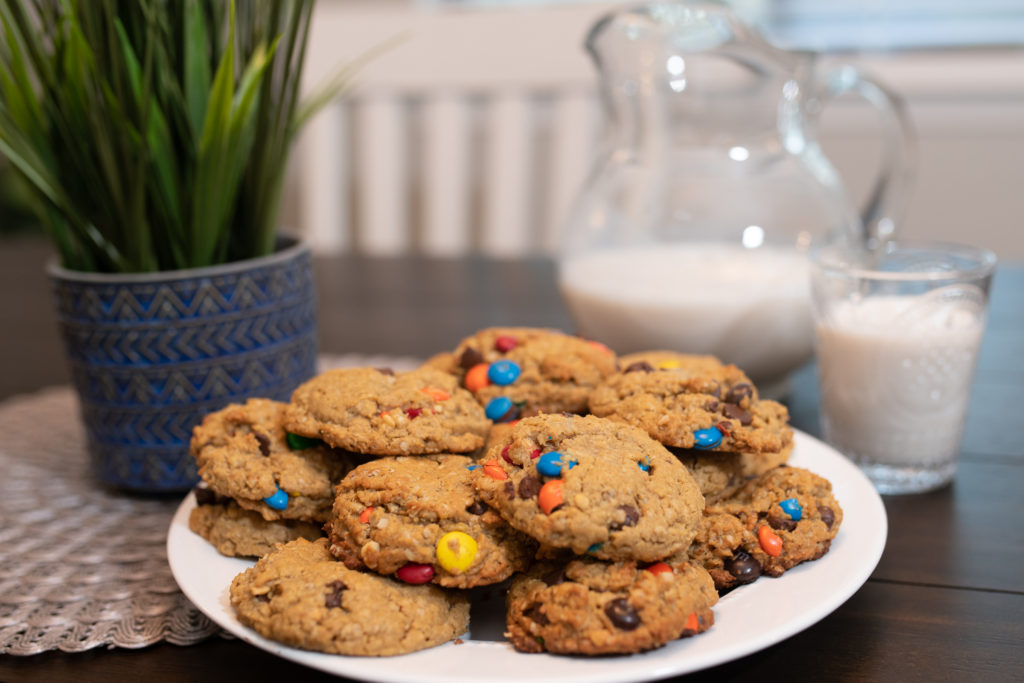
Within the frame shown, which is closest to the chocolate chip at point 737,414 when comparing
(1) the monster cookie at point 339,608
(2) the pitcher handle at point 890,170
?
(1) the monster cookie at point 339,608

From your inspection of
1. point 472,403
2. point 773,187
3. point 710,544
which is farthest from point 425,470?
point 773,187

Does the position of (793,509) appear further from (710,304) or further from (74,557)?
(74,557)

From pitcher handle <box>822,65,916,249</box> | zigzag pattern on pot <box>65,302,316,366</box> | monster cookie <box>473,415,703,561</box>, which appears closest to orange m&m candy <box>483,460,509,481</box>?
monster cookie <box>473,415,703,561</box>

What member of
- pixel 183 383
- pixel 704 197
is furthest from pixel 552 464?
pixel 704 197

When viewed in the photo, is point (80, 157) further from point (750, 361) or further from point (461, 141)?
point (461, 141)

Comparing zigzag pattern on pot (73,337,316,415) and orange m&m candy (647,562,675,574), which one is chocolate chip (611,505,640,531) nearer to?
orange m&m candy (647,562,675,574)

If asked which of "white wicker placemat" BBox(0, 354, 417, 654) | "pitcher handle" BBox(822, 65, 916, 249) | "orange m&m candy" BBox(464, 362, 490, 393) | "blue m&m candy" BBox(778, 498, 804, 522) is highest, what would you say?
"pitcher handle" BBox(822, 65, 916, 249)

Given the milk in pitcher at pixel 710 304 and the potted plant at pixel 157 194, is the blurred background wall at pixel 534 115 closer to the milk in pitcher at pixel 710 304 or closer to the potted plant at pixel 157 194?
the milk in pitcher at pixel 710 304
